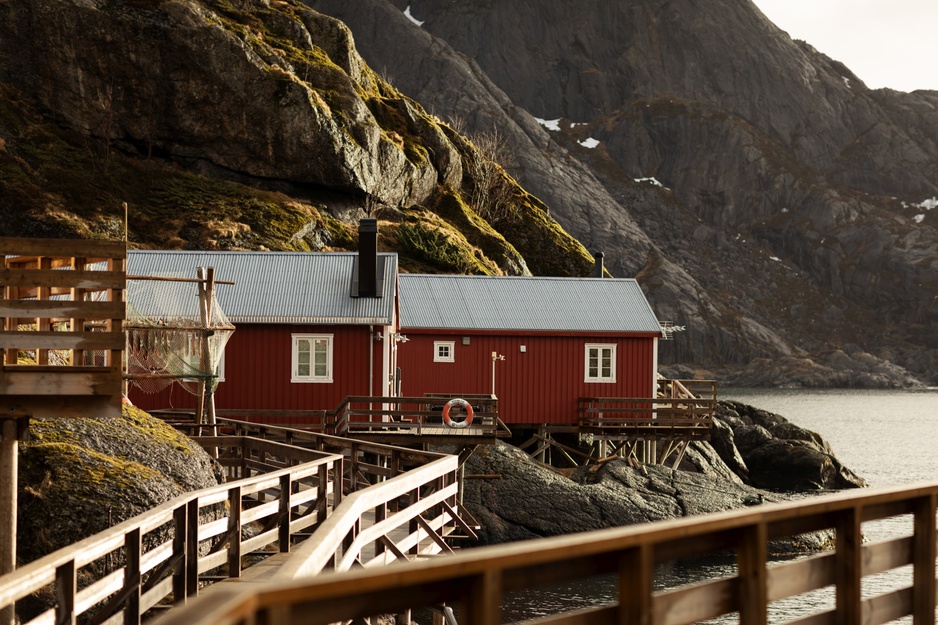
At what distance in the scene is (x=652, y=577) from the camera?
3.63 metres

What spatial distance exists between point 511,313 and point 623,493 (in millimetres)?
7642

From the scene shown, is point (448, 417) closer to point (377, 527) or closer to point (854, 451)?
point (377, 527)

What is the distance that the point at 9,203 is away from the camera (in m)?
48.3

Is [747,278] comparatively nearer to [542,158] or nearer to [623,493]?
[542,158]

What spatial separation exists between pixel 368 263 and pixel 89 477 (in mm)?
17991

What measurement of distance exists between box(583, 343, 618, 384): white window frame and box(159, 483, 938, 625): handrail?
28.9 meters

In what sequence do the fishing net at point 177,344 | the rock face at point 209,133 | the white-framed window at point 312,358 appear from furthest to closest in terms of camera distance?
1. the rock face at point 209,133
2. the white-framed window at point 312,358
3. the fishing net at point 177,344

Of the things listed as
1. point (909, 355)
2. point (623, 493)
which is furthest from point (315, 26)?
point (909, 355)

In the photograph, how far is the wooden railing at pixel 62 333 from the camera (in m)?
10.7

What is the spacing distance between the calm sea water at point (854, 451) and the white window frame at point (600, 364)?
722 centimetres

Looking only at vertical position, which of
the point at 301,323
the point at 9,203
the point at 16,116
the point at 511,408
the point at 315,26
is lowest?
the point at 511,408

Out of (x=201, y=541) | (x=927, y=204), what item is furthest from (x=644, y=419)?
(x=927, y=204)

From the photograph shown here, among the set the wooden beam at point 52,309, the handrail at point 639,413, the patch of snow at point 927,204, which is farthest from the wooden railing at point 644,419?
the patch of snow at point 927,204

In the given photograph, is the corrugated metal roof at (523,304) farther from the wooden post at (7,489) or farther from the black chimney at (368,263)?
the wooden post at (7,489)
